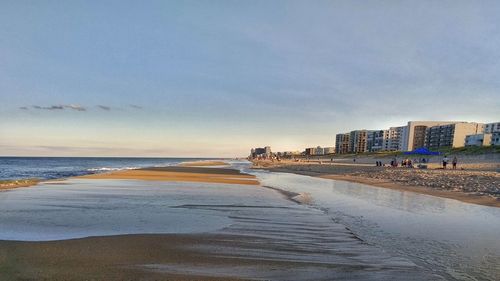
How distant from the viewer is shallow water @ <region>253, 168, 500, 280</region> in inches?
249

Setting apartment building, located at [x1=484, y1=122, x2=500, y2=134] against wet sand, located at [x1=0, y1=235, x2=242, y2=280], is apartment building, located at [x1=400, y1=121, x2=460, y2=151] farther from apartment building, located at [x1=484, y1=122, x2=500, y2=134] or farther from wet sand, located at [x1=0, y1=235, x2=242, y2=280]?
wet sand, located at [x1=0, y1=235, x2=242, y2=280]

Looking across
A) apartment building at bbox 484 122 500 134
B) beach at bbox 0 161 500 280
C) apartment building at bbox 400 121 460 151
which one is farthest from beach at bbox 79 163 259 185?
apartment building at bbox 400 121 460 151

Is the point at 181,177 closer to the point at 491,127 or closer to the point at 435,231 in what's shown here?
the point at 435,231

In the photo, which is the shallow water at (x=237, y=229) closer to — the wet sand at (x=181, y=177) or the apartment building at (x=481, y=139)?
the wet sand at (x=181, y=177)

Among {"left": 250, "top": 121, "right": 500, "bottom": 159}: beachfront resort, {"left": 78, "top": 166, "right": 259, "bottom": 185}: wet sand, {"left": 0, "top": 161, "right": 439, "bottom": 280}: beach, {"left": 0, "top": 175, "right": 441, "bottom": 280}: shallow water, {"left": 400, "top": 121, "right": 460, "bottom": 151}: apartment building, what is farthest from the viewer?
{"left": 400, "top": 121, "right": 460, "bottom": 151}: apartment building

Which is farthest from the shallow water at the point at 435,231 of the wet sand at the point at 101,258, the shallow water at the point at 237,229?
the wet sand at the point at 101,258

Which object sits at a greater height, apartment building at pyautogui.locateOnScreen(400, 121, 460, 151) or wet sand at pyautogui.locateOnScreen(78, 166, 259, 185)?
apartment building at pyautogui.locateOnScreen(400, 121, 460, 151)

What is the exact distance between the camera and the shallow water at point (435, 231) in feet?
20.7

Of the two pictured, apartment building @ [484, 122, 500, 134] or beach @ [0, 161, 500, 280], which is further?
apartment building @ [484, 122, 500, 134]

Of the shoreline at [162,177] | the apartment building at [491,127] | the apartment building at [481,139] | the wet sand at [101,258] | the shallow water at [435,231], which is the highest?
the apartment building at [491,127]

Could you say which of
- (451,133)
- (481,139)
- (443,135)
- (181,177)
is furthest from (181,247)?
(443,135)

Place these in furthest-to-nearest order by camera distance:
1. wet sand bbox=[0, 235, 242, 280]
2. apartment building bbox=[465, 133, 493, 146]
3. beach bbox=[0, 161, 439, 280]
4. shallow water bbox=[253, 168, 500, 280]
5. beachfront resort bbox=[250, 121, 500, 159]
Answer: beachfront resort bbox=[250, 121, 500, 159], apartment building bbox=[465, 133, 493, 146], shallow water bbox=[253, 168, 500, 280], beach bbox=[0, 161, 439, 280], wet sand bbox=[0, 235, 242, 280]

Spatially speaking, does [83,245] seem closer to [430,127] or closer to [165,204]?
[165,204]

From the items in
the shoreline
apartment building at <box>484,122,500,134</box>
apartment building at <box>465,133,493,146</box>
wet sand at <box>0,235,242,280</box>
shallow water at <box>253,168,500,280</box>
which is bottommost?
the shoreline
